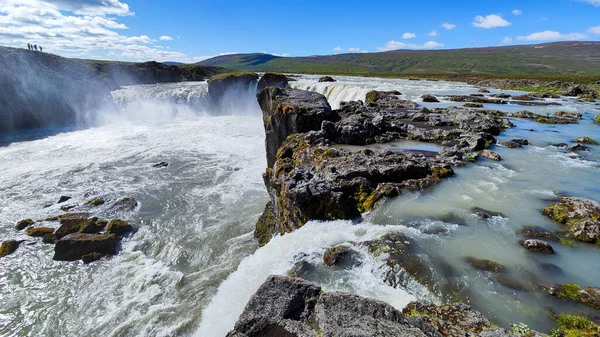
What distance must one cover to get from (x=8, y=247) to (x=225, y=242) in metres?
12.2

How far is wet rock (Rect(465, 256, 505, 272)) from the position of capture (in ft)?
25.5

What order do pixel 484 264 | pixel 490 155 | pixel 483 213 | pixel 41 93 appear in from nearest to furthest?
pixel 484 264
pixel 483 213
pixel 490 155
pixel 41 93

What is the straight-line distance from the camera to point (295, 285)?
5809 millimetres

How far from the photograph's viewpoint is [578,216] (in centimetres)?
976

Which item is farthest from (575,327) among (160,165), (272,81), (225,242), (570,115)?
(272,81)

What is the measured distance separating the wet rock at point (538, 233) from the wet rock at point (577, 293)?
2253 millimetres

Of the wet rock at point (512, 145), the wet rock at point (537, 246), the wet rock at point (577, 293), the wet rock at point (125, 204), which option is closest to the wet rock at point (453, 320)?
the wet rock at point (577, 293)

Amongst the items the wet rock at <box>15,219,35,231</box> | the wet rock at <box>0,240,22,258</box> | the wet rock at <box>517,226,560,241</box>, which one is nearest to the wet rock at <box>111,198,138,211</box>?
the wet rock at <box>15,219,35,231</box>

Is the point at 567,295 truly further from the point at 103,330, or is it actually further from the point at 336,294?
the point at 103,330

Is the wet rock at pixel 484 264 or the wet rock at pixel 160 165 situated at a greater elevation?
the wet rock at pixel 484 264

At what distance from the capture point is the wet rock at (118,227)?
18.9 metres

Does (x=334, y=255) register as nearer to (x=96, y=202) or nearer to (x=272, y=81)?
(x=96, y=202)

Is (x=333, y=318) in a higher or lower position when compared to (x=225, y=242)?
higher

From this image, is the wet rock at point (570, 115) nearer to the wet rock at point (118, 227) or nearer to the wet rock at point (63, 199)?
the wet rock at point (118, 227)
